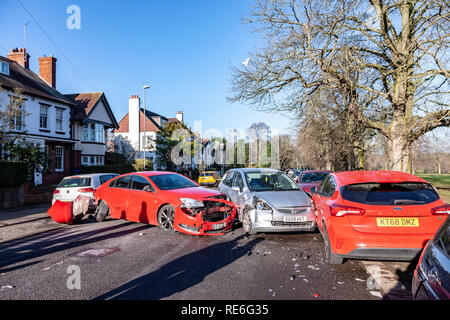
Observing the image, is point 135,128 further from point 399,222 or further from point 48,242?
point 399,222

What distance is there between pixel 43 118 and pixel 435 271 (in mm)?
26439

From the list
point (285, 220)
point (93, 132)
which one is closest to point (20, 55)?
point (93, 132)

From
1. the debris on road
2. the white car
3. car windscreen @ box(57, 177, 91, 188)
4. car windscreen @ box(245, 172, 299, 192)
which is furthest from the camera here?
car windscreen @ box(57, 177, 91, 188)

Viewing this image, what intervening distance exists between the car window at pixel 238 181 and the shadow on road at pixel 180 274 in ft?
7.99

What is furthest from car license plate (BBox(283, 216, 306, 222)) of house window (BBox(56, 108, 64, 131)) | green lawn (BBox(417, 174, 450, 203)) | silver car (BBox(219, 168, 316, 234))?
house window (BBox(56, 108, 64, 131))

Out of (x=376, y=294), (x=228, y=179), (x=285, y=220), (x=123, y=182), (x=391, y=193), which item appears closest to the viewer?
(x=376, y=294)

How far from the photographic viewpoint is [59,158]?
24297mm

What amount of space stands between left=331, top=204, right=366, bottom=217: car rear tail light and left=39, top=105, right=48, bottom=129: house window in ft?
79.6

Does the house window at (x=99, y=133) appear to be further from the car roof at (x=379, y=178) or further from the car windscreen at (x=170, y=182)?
the car roof at (x=379, y=178)

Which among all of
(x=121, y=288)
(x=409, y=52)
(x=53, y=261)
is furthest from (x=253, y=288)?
(x=409, y=52)

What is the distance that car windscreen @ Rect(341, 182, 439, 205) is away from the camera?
4488mm

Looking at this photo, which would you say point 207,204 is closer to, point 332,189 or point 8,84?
point 332,189

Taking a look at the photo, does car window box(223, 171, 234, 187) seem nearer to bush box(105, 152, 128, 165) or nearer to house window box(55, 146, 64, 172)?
house window box(55, 146, 64, 172)
